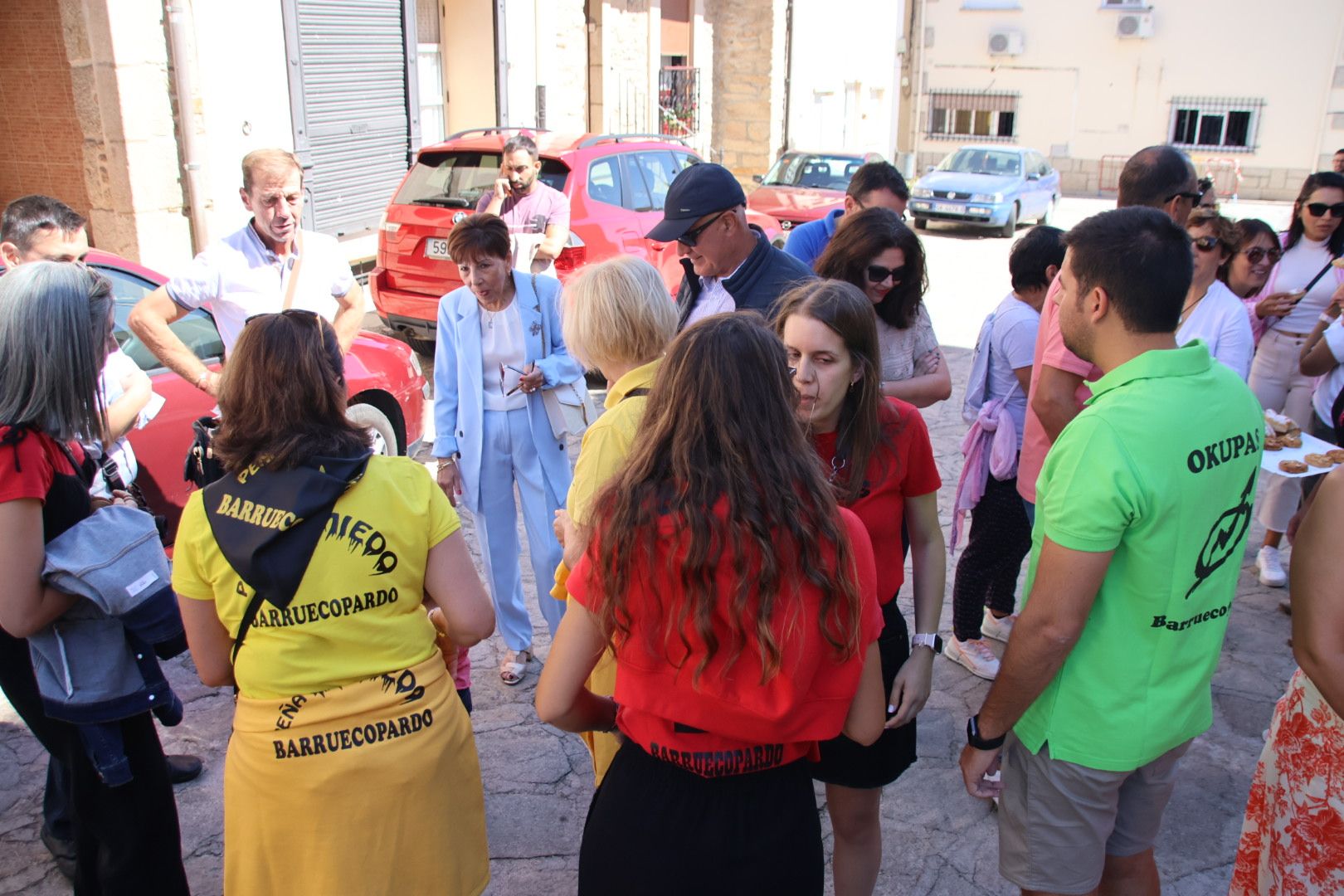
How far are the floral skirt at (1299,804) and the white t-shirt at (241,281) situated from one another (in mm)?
3425

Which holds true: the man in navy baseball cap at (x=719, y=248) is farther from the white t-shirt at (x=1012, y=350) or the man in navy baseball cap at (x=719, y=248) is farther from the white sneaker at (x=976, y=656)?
the white sneaker at (x=976, y=656)

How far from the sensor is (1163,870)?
3188mm

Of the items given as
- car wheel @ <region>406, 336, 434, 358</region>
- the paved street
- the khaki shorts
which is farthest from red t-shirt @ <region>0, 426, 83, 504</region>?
car wheel @ <region>406, 336, 434, 358</region>

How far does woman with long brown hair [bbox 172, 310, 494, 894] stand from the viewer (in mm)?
2008

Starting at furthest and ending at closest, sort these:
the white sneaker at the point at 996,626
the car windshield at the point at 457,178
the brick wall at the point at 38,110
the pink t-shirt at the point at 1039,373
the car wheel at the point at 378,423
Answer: the car windshield at the point at 457,178, the brick wall at the point at 38,110, the car wheel at the point at 378,423, the white sneaker at the point at 996,626, the pink t-shirt at the point at 1039,373

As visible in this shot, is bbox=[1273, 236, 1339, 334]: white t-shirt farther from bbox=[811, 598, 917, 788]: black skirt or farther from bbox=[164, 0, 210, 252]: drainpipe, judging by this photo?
bbox=[164, 0, 210, 252]: drainpipe

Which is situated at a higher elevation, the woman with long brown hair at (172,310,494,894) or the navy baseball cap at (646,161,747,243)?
the navy baseball cap at (646,161,747,243)

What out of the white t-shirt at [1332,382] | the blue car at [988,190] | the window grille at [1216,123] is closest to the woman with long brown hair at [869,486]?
the white t-shirt at [1332,382]

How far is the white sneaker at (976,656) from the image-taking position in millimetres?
4168

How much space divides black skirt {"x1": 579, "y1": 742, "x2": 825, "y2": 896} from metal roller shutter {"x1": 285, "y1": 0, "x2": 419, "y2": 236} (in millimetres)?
9731

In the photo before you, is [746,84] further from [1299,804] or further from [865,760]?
[1299,804]

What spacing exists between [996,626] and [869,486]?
2304mm

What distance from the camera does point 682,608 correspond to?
1.66m

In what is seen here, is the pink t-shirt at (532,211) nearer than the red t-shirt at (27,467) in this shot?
No
